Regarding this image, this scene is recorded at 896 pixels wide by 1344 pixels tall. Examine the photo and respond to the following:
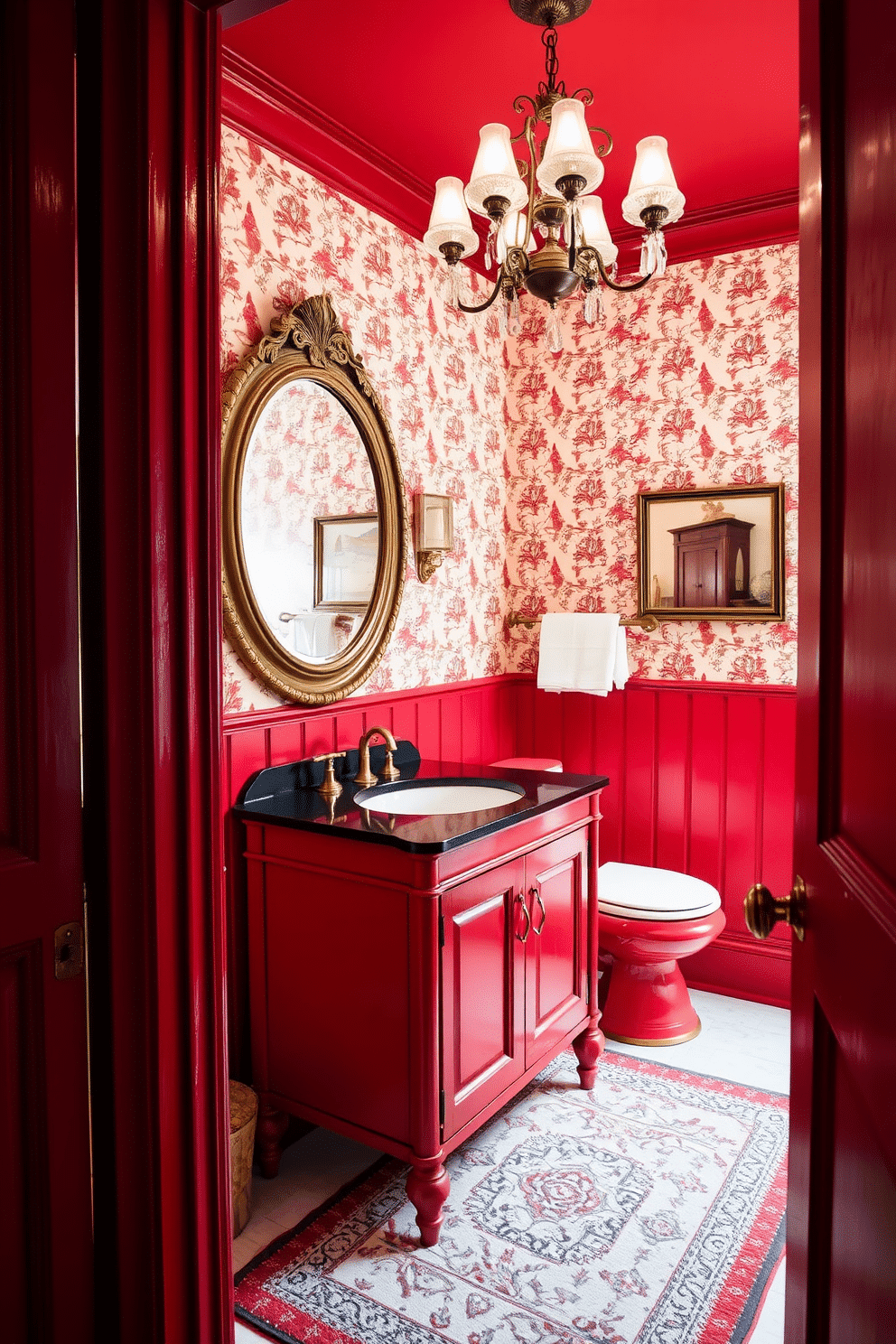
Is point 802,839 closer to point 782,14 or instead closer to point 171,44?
point 171,44

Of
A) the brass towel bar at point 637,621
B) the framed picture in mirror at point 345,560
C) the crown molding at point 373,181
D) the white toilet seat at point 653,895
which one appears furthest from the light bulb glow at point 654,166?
the white toilet seat at point 653,895

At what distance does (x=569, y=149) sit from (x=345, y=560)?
4.06ft

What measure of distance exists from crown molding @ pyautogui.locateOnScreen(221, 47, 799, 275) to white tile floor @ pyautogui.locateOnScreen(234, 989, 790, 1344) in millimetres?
2491

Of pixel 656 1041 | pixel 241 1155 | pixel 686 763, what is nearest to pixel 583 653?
pixel 686 763

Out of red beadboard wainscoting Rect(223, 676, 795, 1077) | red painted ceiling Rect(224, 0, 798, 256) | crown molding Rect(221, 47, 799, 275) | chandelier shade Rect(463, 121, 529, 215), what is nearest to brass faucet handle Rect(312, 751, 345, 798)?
red beadboard wainscoting Rect(223, 676, 795, 1077)

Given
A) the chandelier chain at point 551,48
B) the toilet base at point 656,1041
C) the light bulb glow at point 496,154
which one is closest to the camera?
the light bulb glow at point 496,154

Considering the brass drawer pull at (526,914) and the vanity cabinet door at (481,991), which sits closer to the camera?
the vanity cabinet door at (481,991)

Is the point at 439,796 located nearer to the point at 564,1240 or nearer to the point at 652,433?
the point at 564,1240

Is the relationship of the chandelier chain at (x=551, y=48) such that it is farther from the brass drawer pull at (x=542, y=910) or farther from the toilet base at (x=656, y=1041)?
the toilet base at (x=656, y=1041)

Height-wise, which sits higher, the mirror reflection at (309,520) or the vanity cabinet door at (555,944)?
the mirror reflection at (309,520)

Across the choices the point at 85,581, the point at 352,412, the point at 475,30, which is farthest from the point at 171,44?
the point at 352,412

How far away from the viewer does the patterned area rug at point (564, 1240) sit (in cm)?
162

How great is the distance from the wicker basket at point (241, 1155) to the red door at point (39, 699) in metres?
0.83

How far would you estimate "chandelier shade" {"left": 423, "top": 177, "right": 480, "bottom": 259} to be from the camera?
1961 mm
